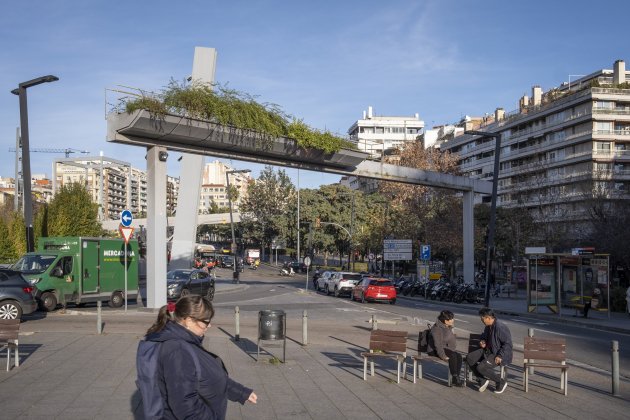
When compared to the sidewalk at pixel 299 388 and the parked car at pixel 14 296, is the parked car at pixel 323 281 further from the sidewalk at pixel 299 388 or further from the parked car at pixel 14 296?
the sidewalk at pixel 299 388

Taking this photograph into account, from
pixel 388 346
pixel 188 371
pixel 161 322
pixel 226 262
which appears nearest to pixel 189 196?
pixel 388 346

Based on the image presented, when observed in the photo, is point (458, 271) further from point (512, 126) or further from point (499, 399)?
point (499, 399)

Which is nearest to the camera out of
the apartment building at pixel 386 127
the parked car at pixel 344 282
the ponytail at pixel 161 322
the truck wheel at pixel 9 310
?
the ponytail at pixel 161 322

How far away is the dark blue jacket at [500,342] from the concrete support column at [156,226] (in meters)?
16.5

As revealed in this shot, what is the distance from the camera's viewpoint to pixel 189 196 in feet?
138

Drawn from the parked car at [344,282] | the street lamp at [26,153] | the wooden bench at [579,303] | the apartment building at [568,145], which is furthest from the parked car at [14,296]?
the apartment building at [568,145]

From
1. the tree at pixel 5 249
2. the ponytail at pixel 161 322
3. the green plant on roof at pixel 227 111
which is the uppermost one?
the green plant on roof at pixel 227 111

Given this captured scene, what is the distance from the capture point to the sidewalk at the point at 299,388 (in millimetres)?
9109

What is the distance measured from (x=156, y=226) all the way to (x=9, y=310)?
644 cm

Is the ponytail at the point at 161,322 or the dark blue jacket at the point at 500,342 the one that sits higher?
the ponytail at the point at 161,322

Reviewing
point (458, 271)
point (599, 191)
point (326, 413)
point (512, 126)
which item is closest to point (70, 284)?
point (326, 413)

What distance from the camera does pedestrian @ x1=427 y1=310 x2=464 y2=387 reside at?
11.2 m

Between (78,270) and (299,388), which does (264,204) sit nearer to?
(78,270)

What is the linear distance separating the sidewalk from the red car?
64.5 ft
